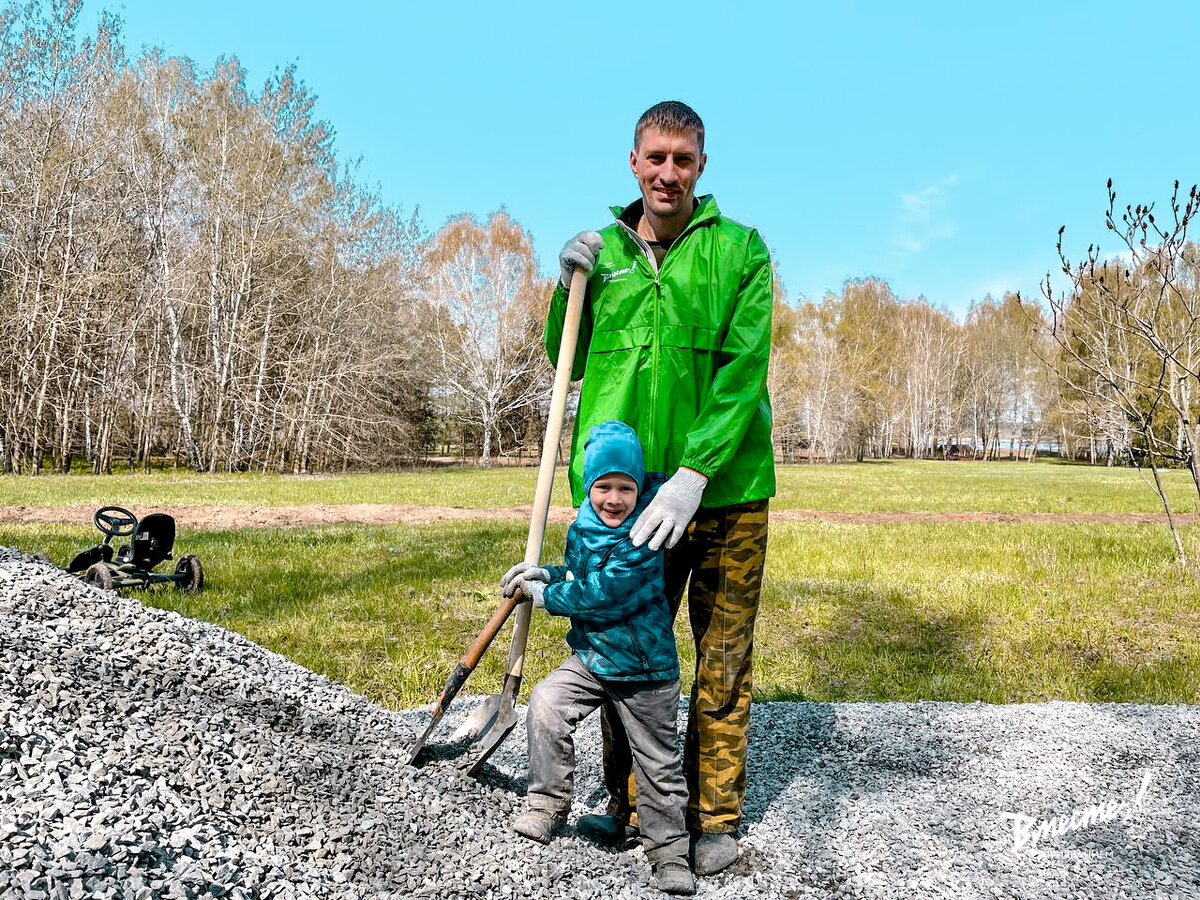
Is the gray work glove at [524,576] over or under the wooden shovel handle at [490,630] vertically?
over

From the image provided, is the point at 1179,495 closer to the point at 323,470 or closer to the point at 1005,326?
the point at 323,470

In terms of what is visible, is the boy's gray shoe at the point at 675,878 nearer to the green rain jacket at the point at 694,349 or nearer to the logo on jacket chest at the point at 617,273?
the green rain jacket at the point at 694,349

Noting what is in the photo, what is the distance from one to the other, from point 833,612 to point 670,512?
15.4 feet

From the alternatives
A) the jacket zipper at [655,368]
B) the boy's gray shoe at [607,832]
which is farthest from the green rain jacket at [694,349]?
the boy's gray shoe at [607,832]

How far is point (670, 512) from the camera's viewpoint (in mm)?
2234

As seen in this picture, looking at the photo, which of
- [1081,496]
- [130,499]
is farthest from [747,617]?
[1081,496]

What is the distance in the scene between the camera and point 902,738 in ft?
11.9

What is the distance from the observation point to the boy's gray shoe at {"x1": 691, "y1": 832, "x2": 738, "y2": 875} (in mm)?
2438

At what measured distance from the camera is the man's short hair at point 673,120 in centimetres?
243

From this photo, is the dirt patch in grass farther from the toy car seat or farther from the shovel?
the shovel

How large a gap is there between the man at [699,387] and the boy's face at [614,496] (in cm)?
17

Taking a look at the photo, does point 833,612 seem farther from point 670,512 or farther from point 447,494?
point 447,494

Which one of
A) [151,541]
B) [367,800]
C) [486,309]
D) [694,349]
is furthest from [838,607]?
[486,309]

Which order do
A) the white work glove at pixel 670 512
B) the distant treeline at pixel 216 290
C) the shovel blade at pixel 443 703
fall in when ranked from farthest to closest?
the distant treeline at pixel 216 290
the shovel blade at pixel 443 703
the white work glove at pixel 670 512
